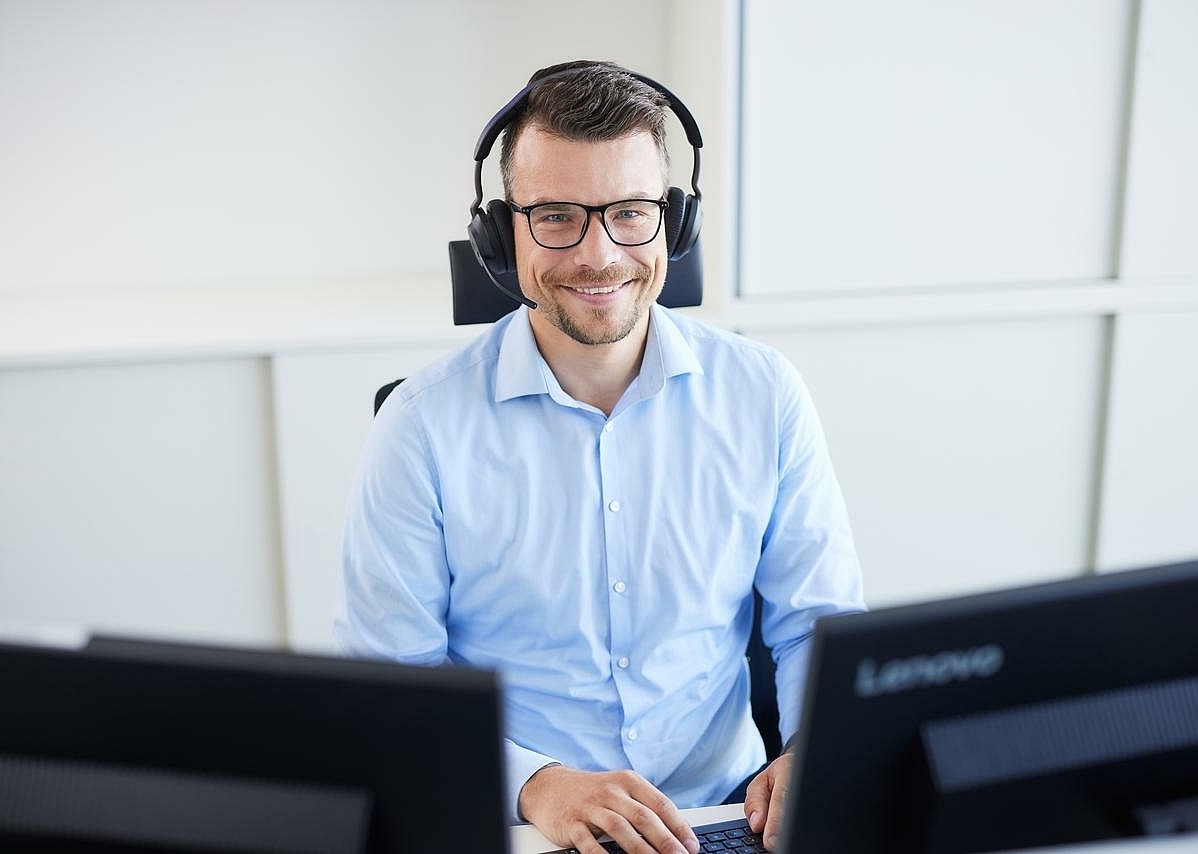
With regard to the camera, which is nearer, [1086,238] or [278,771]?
[278,771]

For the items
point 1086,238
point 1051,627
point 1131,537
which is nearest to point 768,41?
point 1086,238

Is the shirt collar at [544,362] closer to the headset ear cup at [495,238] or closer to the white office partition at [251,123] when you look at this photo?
the headset ear cup at [495,238]

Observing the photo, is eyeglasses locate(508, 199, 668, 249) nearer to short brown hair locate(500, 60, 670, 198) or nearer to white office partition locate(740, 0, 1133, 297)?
short brown hair locate(500, 60, 670, 198)

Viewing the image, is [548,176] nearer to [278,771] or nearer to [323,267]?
[278,771]

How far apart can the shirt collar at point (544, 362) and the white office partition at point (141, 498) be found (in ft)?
3.08

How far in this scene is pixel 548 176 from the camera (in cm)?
132

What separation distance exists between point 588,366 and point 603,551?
222 millimetres

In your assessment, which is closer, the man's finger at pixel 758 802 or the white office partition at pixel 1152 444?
the man's finger at pixel 758 802

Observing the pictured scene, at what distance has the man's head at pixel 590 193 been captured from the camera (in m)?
1.30

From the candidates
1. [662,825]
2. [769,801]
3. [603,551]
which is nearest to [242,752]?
[662,825]

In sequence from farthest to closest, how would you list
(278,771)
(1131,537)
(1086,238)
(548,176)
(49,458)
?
(1131,537), (1086,238), (49,458), (548,176), (278,771)

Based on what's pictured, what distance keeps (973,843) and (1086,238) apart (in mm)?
1977

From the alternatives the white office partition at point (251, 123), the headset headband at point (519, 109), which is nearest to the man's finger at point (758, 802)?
the headset headband at point (519, 109)

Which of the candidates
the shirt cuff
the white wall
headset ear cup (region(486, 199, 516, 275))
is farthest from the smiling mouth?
the white wall
